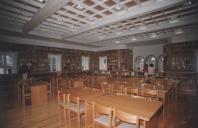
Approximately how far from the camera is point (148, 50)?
10984mm

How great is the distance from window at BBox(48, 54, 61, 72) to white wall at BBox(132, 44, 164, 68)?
23.8 ft

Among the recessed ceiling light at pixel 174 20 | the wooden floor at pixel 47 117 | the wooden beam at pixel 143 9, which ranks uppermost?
the recessed ceiling light at pixel 174 20

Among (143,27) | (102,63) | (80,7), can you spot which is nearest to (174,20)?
(143,27)

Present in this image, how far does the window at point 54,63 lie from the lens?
8.30m

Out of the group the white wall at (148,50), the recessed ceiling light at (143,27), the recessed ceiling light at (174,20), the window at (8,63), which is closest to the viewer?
the recessed ceiling light at (174,20)

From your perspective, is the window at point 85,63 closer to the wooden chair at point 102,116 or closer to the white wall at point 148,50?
the white wall at point 148,50

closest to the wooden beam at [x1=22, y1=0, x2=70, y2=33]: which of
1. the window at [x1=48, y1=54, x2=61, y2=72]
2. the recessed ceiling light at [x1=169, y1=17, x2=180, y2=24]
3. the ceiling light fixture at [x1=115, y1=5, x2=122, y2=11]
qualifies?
the ceiling light fixture at [x1=115, y1=5, x2=122, y2=11]

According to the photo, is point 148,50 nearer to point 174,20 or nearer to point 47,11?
point 174,20

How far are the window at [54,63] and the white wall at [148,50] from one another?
724 cm

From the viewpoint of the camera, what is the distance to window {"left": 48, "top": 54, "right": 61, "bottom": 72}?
8.30 m

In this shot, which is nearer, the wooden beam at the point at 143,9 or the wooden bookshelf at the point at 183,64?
the wooden beam at the point at 143,9

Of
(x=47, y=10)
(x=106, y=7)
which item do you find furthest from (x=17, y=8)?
(x=106, y=7)

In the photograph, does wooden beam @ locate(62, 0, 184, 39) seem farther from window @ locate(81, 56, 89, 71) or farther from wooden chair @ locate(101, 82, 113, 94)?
window @ locate(81, 56, 89, 71)

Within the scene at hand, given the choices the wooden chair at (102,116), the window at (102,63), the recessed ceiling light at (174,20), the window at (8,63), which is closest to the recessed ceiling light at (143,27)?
the recessed ceiling light at (174,20)
